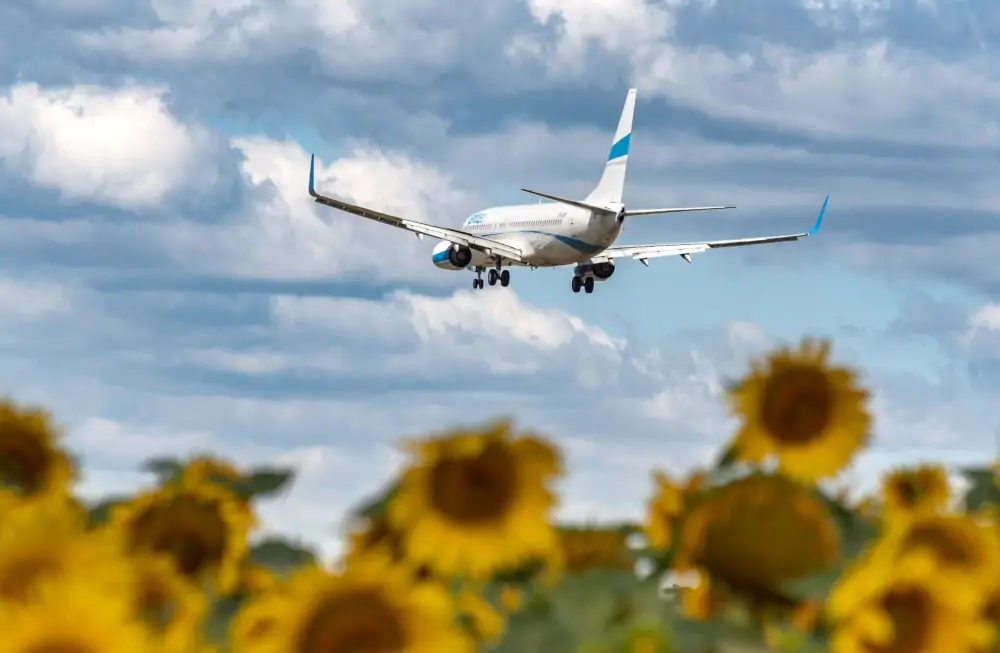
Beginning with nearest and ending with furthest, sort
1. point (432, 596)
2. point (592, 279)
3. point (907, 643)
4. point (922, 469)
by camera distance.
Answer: point (432, 596) → point (907, 643) → point (922, 469) → point (592, 279)

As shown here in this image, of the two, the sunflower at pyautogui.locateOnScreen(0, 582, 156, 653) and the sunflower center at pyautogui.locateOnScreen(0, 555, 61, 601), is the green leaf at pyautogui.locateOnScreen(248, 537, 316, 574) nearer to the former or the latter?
the sunflower center at pyautogui.locateOnScreen(0, 555, 61, 601)

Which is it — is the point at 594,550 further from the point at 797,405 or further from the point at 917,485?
the point at 917,485

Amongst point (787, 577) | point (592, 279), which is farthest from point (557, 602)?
point (592, 279)

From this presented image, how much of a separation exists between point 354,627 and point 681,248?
47.7 m

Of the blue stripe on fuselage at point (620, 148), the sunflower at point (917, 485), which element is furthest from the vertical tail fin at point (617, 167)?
the sunflower at point (917, 485)

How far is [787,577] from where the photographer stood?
7.12 feet

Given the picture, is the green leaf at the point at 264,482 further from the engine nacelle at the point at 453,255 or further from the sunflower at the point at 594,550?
the engine nacelle at the point at 453,255

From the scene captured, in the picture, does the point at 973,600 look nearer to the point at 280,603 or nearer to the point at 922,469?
the point at 280,603

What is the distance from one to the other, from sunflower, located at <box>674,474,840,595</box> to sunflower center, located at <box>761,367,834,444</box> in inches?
13.1

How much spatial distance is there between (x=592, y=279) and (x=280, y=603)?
48.4 m

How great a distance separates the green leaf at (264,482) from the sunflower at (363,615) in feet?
2.85

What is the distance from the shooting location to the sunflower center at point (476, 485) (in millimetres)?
2131

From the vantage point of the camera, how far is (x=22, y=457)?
305 cm

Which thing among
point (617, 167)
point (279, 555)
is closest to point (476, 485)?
point (279, 555)
